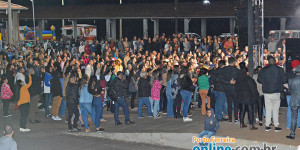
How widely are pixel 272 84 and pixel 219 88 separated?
96.9 inches

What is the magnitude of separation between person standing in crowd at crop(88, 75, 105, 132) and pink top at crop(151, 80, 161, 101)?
2.29m

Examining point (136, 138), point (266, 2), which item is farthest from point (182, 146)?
point (266, 2)

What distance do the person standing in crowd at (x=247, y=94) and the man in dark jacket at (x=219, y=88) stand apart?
1.13 m

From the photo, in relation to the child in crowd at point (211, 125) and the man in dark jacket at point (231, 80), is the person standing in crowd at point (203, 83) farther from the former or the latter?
the child in crowd at point (211, 125)

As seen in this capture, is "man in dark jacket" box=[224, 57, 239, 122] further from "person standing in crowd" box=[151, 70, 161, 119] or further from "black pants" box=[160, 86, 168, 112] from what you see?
"black pants" box=[160, 86, 168, 112]

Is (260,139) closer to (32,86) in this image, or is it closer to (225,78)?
(225,78)

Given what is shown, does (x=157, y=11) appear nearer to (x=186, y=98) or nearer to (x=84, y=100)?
(x=186, y=98)

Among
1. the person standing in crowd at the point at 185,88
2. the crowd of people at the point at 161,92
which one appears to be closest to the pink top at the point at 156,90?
the crowd of people at the point at 161,92

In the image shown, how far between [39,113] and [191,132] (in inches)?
300

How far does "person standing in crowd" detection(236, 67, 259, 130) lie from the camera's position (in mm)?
15969

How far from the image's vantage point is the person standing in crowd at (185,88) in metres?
18.3

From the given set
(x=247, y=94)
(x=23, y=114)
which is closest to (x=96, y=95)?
(x=23, y=114)

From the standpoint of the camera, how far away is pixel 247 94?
16.0 meters

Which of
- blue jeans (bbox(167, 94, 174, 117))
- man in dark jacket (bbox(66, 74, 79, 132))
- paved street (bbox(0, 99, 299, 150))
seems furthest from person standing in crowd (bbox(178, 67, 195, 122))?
man in dark jacket (bbox(66, 74, 79, 132))
